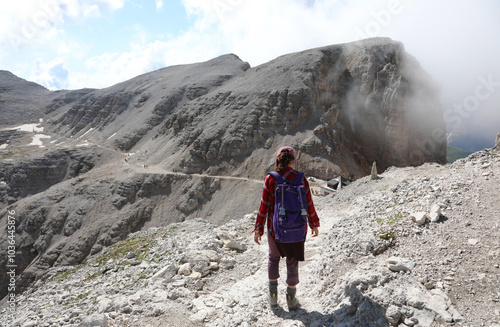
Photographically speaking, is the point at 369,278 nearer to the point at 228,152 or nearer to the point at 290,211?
the point at 290,211

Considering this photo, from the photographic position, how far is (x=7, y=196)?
5778cm

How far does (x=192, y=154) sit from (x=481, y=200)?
48.0 m

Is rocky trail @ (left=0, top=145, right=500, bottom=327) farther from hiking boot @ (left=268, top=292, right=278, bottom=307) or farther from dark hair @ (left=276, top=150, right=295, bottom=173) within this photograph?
dark hair @ (left=276, top=150, right=295, bottom=173)

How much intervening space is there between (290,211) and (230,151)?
A: 45.4 meters

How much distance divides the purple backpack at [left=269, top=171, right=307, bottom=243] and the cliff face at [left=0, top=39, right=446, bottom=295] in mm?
33733

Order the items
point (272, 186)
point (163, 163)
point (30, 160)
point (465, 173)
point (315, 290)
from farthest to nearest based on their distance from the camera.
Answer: point (30, 160) < point (163, 163) < point (465, 173) < point (315, 290) < point (272, 186)

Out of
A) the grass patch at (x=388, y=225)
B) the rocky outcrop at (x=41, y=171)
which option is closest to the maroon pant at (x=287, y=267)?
the grass patch at (x=388, y=225)

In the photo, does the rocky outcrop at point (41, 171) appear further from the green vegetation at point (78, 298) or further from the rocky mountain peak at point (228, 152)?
the green vegetation at point (78, 298)

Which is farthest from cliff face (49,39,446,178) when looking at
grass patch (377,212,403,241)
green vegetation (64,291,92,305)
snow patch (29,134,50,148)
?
snow patch (29,134,50,148)

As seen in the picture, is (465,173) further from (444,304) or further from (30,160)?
(30,160)

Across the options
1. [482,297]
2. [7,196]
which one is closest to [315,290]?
[482,297]

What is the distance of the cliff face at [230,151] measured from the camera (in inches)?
1714

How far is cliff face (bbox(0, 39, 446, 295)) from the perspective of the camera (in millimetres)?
43531

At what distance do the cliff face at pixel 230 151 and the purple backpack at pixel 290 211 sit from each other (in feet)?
111
